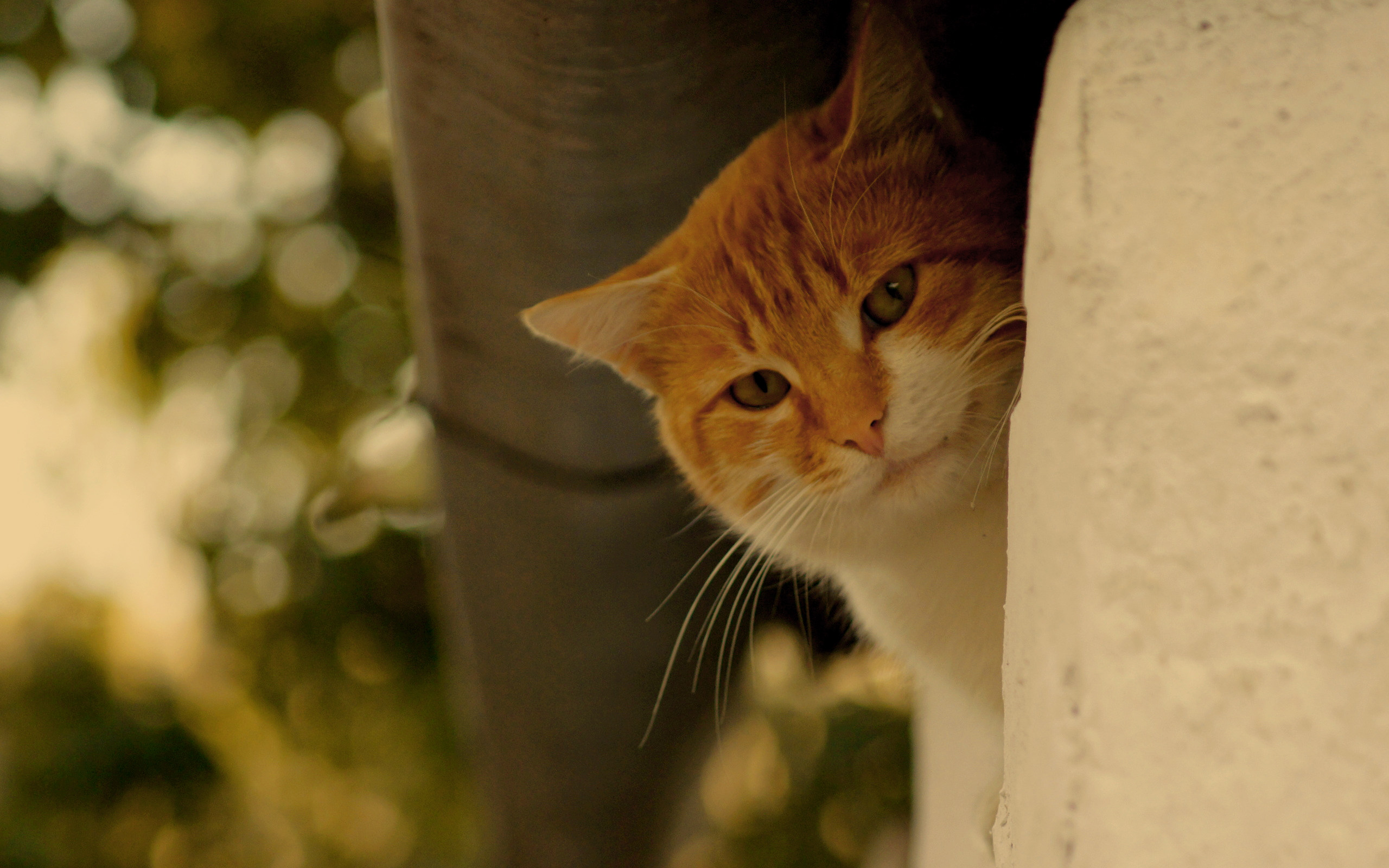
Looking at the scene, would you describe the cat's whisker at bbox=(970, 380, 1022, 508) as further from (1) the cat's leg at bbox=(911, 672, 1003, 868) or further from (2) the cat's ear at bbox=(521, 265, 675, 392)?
(2) the cat's ear at bbox=(521, 265, 675, 392)

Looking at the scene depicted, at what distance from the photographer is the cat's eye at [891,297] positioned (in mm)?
792

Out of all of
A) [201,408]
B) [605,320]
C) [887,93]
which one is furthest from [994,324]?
[201,408]

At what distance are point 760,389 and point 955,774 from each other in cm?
44

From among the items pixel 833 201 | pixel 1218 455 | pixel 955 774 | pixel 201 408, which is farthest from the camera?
pixel 201 408

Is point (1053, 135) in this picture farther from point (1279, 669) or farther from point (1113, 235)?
point (1279, 669)

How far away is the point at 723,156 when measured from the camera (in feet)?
2.72

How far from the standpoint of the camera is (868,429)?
2.56 feet

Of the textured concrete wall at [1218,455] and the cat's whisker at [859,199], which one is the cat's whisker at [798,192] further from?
the textured concrete wall at [1218,455]

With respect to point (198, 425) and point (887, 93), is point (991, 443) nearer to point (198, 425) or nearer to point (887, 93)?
point (887, 93)

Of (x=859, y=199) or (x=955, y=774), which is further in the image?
(x=955, y=774)

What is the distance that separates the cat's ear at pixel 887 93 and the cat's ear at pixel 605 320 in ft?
0.60

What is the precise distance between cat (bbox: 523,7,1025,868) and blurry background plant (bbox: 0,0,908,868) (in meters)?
1.18

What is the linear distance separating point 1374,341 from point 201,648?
2.20 meters


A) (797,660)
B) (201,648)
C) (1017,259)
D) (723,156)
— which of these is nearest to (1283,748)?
(1017,259)
